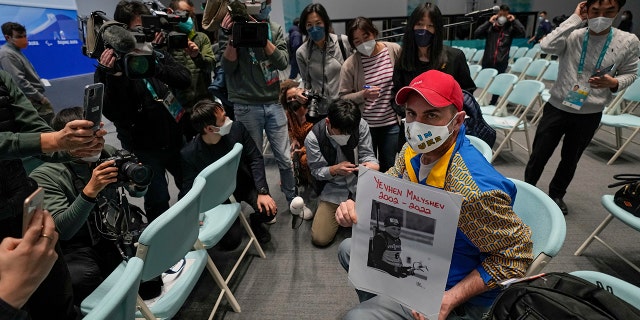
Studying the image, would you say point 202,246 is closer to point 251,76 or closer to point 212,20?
point 251,76

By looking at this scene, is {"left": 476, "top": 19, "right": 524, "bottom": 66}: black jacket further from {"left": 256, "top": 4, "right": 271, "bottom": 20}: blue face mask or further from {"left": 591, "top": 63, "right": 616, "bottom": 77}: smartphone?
{"left": 256, "top": 4, "right": 271, "bottom": 20}: blue face mask

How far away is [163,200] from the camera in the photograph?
7.82 feet

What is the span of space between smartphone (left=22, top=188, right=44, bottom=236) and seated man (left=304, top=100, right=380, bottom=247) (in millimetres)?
1676

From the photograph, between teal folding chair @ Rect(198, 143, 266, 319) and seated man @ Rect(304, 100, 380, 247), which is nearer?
teal folding chair @ Rect(198, 143, 266, 319)

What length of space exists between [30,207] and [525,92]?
410 cm

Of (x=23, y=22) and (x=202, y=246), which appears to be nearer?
(x=202, y=246)

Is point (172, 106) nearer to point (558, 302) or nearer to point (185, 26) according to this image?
point (185, 26)

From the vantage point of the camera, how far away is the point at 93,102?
122 cm

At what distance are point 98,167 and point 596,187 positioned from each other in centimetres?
385

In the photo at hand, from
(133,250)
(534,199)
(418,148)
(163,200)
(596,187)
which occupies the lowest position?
(596,187)

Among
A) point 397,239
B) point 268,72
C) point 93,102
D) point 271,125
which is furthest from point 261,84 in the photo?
point 397,239

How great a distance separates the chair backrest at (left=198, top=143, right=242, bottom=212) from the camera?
1.65 metres

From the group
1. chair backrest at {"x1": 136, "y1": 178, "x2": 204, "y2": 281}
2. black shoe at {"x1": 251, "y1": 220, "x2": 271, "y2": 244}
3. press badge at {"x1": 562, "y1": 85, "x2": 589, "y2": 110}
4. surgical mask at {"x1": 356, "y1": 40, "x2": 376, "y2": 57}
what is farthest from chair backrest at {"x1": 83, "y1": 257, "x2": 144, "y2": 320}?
press badge at {"x1": 562, "y1": 85, "x2": 589, "y2": 110}

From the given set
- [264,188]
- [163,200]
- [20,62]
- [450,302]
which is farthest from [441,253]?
[20,62]
